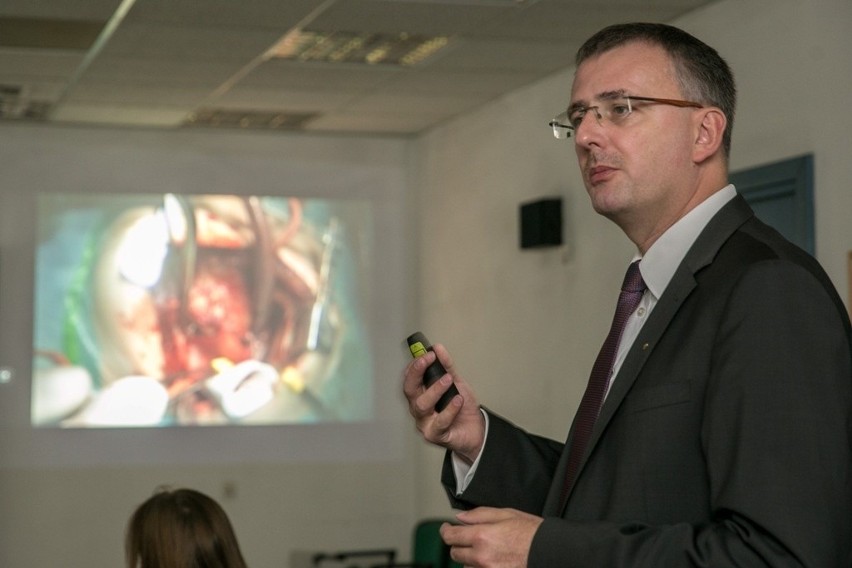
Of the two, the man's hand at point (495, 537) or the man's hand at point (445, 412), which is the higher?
the man's hand at point (445, 412)

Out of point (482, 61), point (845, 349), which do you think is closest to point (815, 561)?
point (845, 349)

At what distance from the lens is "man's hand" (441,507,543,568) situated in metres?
1.29

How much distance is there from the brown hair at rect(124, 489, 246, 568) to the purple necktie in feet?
4.97

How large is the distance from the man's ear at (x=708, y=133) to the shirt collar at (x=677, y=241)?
0.16ft

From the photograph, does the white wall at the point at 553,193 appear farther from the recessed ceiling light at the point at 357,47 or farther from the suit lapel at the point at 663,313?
the suit lapel at the point at 663,313

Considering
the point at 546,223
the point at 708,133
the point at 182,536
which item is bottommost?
the point at 182,536

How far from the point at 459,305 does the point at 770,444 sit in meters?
5.82

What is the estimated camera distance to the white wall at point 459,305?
209 inches

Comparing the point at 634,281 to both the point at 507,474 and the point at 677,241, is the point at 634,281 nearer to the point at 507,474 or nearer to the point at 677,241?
the point at 677,241

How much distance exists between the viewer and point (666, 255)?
144 cm

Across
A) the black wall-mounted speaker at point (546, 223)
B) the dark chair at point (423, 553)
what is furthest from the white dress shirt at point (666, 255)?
the dark chair at point (423, 553)

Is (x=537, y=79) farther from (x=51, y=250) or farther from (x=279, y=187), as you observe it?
(x=51, y=250)

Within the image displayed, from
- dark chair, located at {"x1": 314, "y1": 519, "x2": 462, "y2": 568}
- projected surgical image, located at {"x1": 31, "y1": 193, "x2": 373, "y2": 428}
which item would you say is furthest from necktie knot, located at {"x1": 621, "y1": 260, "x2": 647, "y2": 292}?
projected surgical image, located at {"x1": 31, "y1": 193, "x2": 373, "y2": 428}

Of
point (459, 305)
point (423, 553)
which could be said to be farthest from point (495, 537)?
point (459, 305)
